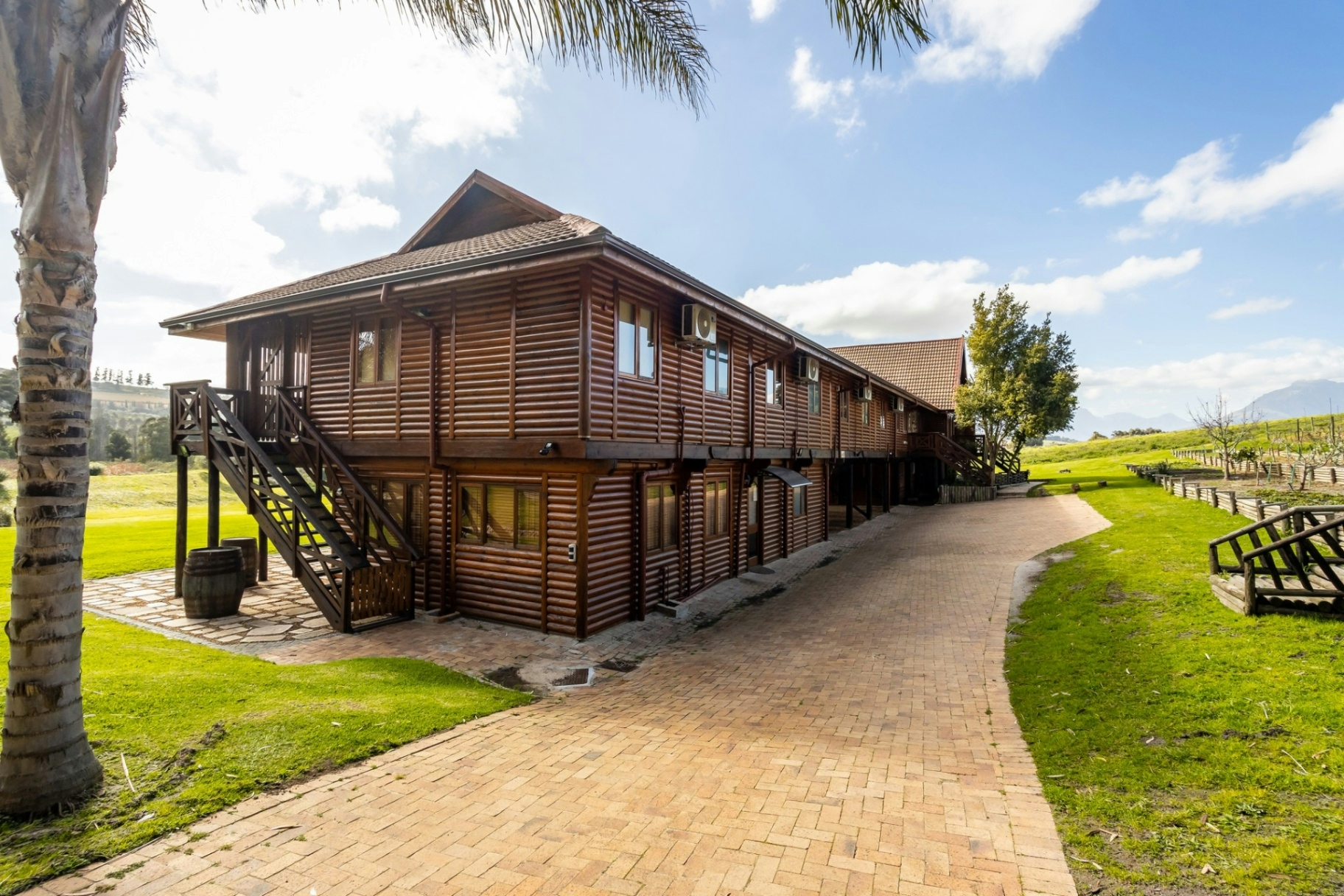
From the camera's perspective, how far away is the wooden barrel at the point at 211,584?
976cm

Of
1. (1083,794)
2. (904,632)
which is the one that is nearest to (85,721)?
(1083,794)

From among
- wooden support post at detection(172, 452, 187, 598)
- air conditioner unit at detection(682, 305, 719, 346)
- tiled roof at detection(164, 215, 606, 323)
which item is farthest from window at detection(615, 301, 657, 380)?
wooden support post at detection(172, 452, 187, 598)

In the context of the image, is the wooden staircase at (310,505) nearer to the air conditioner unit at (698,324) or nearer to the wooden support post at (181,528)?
the wooden support post at (181,528)

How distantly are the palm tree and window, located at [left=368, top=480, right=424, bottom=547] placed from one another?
6.88 m

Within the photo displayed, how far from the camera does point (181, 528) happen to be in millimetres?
11672

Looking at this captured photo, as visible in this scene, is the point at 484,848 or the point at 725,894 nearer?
the point at 725,894

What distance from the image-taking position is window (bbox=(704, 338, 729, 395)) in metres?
12.7

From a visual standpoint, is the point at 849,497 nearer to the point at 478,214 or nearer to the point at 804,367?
the point at 804,367

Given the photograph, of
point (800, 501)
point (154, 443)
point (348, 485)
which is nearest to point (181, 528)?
point (348, 485)

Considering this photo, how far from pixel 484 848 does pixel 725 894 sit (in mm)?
1623

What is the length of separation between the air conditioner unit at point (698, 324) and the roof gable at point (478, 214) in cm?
319

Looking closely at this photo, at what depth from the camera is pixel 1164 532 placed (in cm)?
1300

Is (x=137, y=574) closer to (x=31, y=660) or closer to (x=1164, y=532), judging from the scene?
(x=31, y=660)

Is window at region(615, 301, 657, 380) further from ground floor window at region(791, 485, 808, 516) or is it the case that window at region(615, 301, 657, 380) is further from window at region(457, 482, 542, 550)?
ground floor window at region(791, 485, 808, 516)
